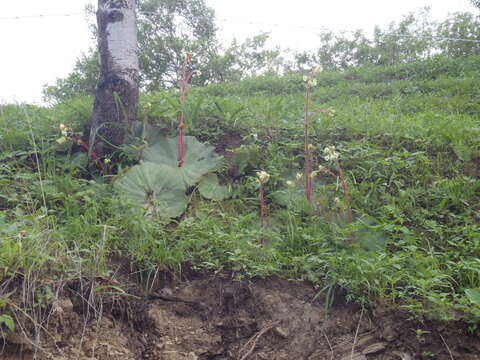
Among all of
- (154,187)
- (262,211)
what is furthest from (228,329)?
(154,187)

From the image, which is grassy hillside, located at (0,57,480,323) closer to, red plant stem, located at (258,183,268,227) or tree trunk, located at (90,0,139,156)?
red plant stem, located at (258,183,268,227)

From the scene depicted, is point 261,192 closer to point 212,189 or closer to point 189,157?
point 212,189

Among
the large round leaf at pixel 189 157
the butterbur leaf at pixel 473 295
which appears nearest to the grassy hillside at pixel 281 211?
the butterbur leaf at pixel 473 295

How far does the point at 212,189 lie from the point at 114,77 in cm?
122

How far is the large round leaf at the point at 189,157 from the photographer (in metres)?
3.06

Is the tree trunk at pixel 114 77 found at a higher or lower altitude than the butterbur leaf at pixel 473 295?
higher

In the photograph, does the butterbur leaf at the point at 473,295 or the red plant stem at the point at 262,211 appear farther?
the red plant stem at the point at 262,211

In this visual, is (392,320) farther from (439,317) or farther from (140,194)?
(140,194)

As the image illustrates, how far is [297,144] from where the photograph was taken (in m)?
3.31

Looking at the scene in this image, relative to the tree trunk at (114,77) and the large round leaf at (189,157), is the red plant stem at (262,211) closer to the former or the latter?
the large round leaf at (189,157)

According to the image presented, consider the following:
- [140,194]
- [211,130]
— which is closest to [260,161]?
[211,130]

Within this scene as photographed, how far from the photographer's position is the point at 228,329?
197 cm

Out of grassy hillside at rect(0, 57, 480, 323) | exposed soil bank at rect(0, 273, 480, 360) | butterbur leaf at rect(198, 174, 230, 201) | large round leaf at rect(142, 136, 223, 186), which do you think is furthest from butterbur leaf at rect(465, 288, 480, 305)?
large round leaf at rect(142, 136, 223, 186)

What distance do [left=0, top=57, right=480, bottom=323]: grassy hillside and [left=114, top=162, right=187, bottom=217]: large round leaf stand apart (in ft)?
0.31
